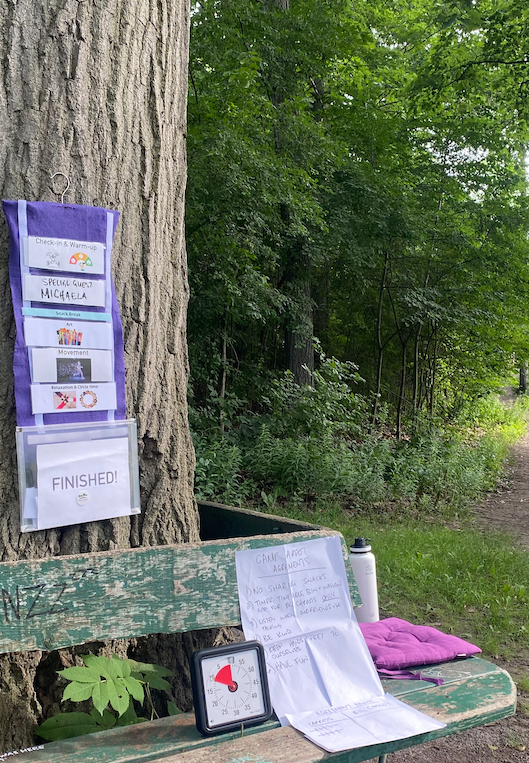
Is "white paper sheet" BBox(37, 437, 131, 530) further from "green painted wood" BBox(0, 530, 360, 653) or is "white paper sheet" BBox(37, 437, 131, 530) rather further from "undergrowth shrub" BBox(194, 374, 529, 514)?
"undergrowth shrub" BBox(194, 374, 529, 514)

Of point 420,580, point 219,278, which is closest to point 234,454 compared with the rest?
point 219,278

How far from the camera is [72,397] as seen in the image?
237cm

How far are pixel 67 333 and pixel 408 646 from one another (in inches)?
65.5

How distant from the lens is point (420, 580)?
541cm

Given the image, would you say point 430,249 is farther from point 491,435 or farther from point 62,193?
point 62,193

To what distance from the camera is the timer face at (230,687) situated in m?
1.93

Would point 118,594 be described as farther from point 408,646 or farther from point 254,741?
point 408,646

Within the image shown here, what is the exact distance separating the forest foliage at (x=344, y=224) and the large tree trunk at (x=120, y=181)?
16.1 ft

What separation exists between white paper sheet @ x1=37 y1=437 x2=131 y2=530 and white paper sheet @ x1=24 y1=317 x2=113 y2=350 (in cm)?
34

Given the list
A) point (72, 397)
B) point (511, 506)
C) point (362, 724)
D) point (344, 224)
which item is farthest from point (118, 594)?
point (344, 224)

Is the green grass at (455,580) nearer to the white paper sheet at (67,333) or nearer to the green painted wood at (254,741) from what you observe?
the green painted wood at (254,741)

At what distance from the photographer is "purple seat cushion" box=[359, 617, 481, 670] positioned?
94.7 inches

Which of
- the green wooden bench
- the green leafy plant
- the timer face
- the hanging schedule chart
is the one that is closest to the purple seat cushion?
the green wooden bench

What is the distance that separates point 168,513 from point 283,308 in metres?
8.88
